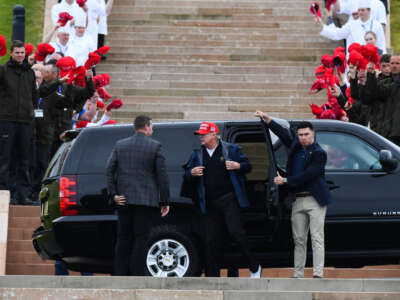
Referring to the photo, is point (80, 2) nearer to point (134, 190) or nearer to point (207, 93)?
point (207, 93)

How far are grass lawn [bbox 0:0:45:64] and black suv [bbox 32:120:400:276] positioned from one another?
50.8 feet

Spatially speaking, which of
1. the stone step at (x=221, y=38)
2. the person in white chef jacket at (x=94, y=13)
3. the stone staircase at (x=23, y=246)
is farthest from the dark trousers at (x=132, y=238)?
the stone step at (x=221, y=38)

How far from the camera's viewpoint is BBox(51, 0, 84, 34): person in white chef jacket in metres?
20.8

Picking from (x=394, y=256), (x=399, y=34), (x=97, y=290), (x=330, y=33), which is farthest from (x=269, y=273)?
(x=399, y=34)

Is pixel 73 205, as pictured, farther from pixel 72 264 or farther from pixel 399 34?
pixel 399 34

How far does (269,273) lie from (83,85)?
150 inches

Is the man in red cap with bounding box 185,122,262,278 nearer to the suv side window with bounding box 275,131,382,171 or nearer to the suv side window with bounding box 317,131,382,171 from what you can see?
the suv side window with bounding box 275,131,382,171

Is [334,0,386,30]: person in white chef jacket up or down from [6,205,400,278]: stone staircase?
up

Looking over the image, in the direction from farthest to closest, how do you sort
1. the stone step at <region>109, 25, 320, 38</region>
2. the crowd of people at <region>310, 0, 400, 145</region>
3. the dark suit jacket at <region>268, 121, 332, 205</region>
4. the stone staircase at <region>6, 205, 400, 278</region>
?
1. the stone step at <region>109, 25, 320, 38</region>
2. the stone staircase at <region>6, 205, 400, 278</region>
3. the crowd of people at <region>310, 0, 400, 145</region>
4. the dark suit jacket at <region>268, 121, 332, 205</region>

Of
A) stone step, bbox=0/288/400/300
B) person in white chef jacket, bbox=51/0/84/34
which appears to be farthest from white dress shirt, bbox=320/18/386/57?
stone step, bbox=0/288/400/300

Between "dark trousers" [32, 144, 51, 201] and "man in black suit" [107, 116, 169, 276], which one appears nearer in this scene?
"man in black suit" [107, 116, 169, 276]

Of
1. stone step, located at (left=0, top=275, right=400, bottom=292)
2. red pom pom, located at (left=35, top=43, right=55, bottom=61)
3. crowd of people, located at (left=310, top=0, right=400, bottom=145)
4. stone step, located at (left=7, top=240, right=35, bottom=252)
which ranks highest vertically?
red pom pom, located at (left=35, top=43, right=55, bottom=61)

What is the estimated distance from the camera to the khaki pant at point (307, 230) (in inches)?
412

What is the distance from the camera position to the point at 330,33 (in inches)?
810
